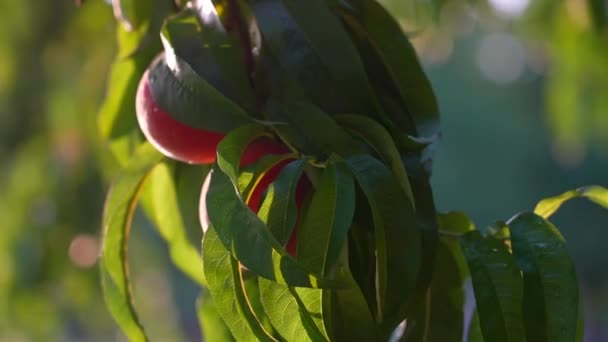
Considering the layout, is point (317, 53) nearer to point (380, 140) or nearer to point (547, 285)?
point (380, 140)

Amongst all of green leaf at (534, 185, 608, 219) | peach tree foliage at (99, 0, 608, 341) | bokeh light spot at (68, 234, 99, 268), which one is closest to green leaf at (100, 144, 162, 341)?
peach tree foliage at (99, 0, 608, 341)

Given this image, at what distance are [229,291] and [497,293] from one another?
129 millimetres

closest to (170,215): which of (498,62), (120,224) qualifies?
(120,224)

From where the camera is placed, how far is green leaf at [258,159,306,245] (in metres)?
0.45

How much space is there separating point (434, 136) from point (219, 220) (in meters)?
0.14

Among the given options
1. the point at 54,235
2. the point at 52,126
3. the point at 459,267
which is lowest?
the point at 54,235

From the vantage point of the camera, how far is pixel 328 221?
44 cm

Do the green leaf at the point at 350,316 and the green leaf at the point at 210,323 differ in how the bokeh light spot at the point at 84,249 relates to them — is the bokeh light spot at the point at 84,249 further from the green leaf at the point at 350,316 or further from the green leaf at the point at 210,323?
the green leaf at the point at 350,316

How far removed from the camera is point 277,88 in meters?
0.53

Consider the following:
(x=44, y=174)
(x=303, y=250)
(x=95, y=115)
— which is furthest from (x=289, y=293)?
(x=44, y=174)

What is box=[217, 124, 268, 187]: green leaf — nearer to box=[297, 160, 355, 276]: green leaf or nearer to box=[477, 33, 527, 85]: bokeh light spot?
box=[297, 160, 355, 276]: green leaf

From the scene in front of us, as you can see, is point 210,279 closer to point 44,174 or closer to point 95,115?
point 95,115

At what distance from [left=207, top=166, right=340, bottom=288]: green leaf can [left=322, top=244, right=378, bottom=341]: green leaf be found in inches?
1.3

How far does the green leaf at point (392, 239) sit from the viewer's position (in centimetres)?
46
